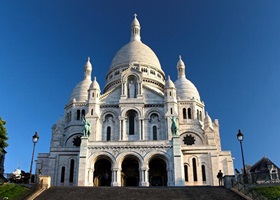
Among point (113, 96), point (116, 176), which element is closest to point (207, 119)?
point (113, 96)

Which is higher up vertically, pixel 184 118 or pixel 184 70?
pixel 184 70

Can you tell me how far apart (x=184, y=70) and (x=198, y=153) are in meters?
19.1

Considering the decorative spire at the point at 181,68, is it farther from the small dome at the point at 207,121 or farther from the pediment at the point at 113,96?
the pediment at the point at 113,96

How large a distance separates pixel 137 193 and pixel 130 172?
1579 centimetres

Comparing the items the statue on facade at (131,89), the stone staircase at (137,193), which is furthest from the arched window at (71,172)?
the stone staircase at (137,193)

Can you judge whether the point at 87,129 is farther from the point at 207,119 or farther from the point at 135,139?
the point at 207,119

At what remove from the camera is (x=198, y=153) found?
1850 inches

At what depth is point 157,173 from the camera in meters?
43.6

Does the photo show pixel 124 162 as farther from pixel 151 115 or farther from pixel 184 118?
pixel 184 118

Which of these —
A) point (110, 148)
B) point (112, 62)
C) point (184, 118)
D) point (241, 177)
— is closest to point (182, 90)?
point (184, 118)

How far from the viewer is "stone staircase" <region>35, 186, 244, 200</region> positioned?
2583 cm

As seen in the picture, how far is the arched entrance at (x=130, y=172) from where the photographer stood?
4238cm

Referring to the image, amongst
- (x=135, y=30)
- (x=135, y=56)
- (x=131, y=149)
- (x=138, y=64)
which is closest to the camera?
(x=131, y=149)

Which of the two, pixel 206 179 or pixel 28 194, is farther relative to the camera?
pixel 206 179
